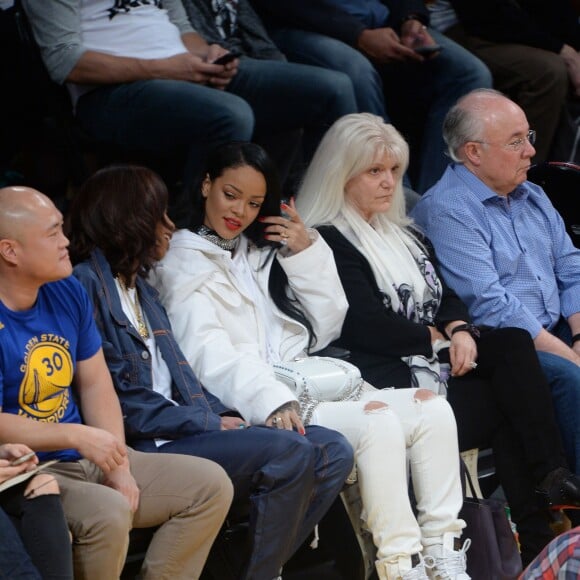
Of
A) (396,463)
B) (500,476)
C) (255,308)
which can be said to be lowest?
(500,476)

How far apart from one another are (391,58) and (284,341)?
1834 mm

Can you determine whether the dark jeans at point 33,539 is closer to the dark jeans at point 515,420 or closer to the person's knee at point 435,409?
the person's knee at point 435,409

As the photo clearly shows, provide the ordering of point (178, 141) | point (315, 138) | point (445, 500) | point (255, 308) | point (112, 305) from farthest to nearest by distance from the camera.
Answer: point (315, 138)
point (178, 141)
point (255, 308)
point (445, 500)
point (112, 305)

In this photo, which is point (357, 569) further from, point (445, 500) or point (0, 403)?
point (0, 403)

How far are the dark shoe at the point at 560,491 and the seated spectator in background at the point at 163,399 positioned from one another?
758 millimetres

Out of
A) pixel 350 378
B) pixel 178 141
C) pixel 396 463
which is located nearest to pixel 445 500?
pixel 396 463

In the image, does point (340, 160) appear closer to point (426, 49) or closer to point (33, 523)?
point (426, 49)

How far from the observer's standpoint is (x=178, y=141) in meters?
4.41

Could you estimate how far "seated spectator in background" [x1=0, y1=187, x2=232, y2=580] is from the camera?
2.93m

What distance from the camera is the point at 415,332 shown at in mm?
4039

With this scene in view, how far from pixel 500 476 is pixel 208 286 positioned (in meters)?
1.15

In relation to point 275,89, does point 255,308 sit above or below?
below

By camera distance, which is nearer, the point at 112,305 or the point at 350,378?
the point at 112,305

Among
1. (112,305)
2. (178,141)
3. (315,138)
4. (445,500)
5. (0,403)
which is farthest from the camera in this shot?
(315,138)
